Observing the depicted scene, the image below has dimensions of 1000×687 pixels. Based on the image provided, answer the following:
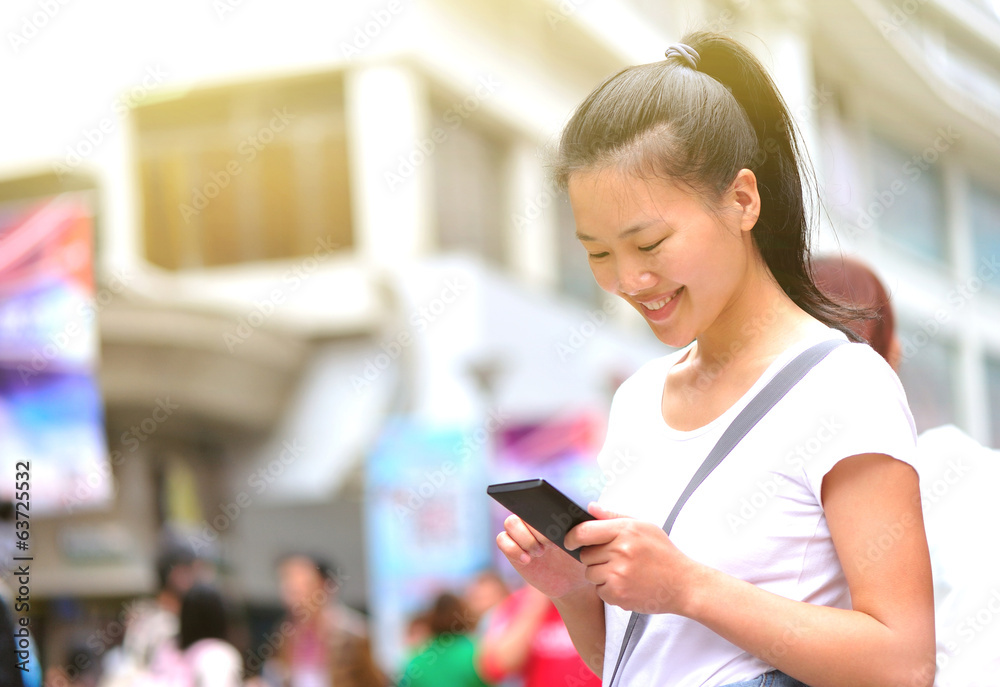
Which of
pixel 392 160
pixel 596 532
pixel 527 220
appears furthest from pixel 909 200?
pixel 527 220

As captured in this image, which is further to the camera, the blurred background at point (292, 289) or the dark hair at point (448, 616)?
the blurred background at point (292, 289)

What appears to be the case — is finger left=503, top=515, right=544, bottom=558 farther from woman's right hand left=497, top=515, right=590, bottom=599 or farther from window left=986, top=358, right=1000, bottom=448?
window left=986, top=358, right=1000, bottom=448

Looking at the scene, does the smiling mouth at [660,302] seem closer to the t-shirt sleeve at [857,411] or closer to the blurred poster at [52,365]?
the t-shirt sleeve at [857,411]

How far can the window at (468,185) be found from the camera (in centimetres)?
1146

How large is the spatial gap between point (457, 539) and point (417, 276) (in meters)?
3.40

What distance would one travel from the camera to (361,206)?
11.2 m

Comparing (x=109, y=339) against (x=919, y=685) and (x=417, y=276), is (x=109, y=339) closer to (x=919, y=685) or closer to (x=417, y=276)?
(x=417, y=276)

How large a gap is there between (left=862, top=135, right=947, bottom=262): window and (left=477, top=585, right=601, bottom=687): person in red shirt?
7.47 feet

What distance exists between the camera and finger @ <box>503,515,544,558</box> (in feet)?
3.84

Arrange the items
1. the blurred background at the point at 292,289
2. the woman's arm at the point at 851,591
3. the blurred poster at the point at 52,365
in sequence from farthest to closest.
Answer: the blurred background at the point at 292,289
the blurred poster at the point at 52,365
the woman's arm at the point at 851,591

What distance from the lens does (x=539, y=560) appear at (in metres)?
1.22

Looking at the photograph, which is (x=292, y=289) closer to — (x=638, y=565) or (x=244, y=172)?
(x=244, y=172)

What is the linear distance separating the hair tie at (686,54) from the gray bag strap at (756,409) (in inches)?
14.3

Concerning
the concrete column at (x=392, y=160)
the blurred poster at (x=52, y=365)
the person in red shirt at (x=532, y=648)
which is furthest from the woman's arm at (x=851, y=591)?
the concrete column at (x=392, y=160)
